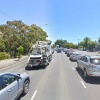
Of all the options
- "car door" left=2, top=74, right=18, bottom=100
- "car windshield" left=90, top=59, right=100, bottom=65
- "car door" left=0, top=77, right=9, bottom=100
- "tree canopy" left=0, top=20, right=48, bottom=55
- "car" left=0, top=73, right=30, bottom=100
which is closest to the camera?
"car door" left=0, top=77, right=9, bottom=100

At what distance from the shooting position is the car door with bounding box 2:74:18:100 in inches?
154

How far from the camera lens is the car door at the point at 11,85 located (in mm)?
3915

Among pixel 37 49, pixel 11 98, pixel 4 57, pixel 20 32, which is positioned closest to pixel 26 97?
pixel 11 98

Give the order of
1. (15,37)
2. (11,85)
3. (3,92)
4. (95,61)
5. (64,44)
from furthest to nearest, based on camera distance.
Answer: (64,44), (15,37), (95,61), (11,85), (3,92)

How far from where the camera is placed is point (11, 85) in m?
4.12

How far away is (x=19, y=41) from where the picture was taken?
24.6 meters

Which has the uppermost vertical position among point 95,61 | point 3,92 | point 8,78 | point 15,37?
point 15,37

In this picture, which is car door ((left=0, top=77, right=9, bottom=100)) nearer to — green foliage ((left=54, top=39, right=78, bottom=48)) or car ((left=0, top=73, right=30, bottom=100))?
car ((left=0, top=73, right=30, bottom=100))

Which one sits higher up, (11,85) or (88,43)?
(88,43)

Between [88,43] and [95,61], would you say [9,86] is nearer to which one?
→ [95,61]

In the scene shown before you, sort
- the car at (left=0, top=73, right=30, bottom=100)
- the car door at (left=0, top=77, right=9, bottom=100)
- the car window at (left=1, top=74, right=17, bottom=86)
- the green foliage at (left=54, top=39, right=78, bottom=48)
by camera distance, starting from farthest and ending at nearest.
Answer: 1. the green foliage at (left=54, top=39, right=78, bottom=48)
2. the car window at (left=1, top=74, right=17, bottom=86)
3. the car at (left=0, top=73, right=30, bottom=100)
4. the car door at (left=0, top=77, right=9, bottom=100)

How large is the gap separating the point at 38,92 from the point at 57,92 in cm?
105

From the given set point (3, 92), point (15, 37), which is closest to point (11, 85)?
point (3, 92)

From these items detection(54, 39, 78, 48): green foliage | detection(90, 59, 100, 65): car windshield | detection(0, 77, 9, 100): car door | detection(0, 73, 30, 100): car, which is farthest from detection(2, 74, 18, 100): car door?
detection(54, 39, 78, 48): green foliage
